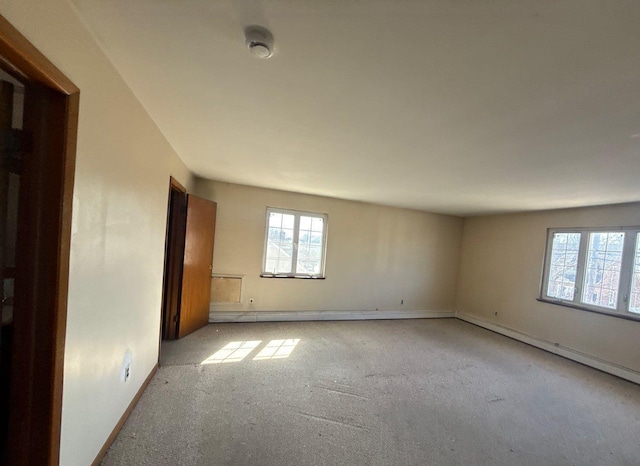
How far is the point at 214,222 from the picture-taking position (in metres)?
3.82

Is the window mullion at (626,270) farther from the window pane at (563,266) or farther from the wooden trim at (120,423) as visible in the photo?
the wooden trim at (120,423)

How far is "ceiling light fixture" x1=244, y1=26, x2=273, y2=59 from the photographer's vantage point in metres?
1.01

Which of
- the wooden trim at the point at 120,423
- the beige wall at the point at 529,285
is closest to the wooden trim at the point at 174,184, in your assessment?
the wooden trim at the point at 120,423

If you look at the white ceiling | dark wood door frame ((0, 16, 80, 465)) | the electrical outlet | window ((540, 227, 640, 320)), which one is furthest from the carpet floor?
the white ceiling

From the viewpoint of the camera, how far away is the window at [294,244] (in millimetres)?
4398

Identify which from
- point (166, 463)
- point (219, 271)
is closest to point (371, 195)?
point (219, 271)

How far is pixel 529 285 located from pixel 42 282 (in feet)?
18.7

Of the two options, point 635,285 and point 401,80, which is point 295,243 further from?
point 635,285

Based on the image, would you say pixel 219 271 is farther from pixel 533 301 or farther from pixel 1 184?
pixel 533 301

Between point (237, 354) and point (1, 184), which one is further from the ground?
point (1, 184)

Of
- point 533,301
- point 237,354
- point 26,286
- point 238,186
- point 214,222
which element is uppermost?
Result: point 238,186

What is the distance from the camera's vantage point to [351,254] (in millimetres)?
4836

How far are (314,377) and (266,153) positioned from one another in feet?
7.75

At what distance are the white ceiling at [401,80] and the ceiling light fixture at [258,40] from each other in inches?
1.2
